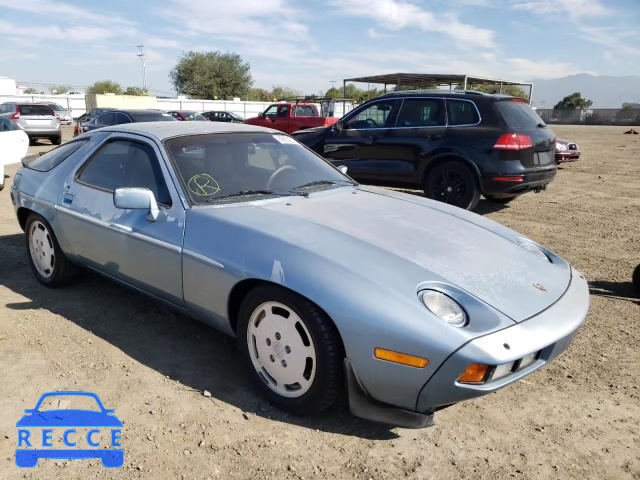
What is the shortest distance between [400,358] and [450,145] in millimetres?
5419

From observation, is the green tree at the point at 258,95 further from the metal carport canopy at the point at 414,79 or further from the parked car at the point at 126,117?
the parked car at the point at 126,117

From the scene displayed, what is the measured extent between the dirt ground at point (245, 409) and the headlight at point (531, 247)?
0.69m

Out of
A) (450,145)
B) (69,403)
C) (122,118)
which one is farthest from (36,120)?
(69,403)

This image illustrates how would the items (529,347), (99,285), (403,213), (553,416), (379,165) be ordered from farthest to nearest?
(379,165) < (99,285) < (403,213) < (553,416) < (529,347)

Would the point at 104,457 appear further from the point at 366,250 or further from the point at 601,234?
the point at 601,234

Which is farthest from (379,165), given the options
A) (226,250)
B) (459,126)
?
(226,250)

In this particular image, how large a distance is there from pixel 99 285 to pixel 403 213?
2.70 metres

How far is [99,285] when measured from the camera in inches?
171

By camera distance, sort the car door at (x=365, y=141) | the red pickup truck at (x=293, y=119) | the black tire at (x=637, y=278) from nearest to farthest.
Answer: the black tire at (x=637, y=278) < the car door at (x=365, y=141) < the red pickup truck at (x=293, y=119)

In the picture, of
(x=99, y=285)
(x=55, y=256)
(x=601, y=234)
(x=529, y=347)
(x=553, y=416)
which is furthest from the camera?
(x=601, y=234)

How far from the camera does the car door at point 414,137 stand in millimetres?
7266

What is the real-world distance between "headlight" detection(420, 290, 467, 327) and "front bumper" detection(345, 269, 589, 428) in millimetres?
122

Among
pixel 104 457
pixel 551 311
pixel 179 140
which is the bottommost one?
pixel 104 457

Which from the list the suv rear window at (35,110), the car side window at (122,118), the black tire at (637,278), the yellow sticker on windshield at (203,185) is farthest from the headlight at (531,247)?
the suv rear window at (35,110)
